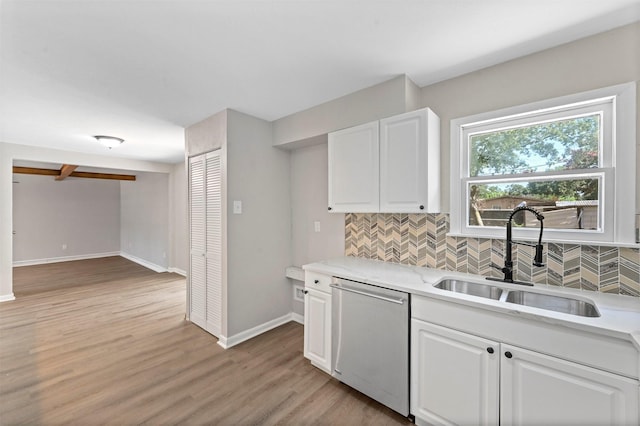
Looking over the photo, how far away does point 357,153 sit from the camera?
2.26m

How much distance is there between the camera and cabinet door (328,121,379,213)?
7.09ft

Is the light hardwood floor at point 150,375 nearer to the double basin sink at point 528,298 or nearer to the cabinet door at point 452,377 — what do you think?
the cabinet door at point 452,377

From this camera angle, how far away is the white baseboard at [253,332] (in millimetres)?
2660

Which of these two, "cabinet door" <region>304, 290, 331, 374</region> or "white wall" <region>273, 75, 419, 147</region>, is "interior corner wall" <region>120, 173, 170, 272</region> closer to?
"white wall" <region>273, 75, 419, 147</region>

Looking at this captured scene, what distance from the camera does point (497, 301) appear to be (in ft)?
4.61

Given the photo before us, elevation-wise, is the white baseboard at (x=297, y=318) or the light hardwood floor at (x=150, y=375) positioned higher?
the white baseboard at (x=297, y=318)

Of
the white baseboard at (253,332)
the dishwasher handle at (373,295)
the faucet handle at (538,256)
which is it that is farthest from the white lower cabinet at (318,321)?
the faucet handle at (538,256)

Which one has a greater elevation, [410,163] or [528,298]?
[410,163]

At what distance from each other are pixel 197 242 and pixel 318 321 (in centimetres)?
183

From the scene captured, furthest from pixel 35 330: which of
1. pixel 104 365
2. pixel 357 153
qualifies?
pixel 357 153

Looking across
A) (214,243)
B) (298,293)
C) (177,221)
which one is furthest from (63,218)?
(298,293)

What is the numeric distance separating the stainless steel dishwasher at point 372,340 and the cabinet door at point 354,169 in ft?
2.25

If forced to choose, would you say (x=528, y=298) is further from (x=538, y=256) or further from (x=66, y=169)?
(x=66, y=169)

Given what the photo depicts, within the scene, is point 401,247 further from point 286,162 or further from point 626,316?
point 286,162
